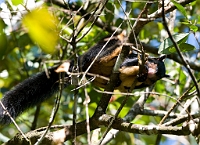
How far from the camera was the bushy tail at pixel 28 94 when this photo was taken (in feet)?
7.39

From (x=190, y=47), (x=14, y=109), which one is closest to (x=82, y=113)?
(x=14, y=109)

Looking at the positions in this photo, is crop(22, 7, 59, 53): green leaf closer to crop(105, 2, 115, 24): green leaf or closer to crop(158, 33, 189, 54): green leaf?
crop(158, 33, 189, 54): green leaf

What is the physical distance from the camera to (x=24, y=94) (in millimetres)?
2334

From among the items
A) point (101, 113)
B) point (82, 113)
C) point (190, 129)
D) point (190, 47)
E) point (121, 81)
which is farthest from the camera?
point (82, 113)

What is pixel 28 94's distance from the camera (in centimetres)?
236

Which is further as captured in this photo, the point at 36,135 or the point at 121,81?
the point at 121,81

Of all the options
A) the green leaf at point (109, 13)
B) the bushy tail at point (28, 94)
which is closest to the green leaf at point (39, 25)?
the bushy tail at point (28, 94)

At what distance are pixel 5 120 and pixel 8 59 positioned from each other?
1.51 metres

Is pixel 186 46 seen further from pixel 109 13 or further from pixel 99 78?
pixel 109 13

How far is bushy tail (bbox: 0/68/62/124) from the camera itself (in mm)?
2254

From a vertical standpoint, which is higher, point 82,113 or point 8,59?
point 8,59

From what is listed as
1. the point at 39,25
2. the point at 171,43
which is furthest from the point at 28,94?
the point at 39,25

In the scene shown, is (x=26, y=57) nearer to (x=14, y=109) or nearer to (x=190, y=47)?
(x=14, y=109)

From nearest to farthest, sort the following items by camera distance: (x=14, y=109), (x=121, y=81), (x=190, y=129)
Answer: (x=190, y=129) < (x=14, y=109) < (x=121, y=81)
